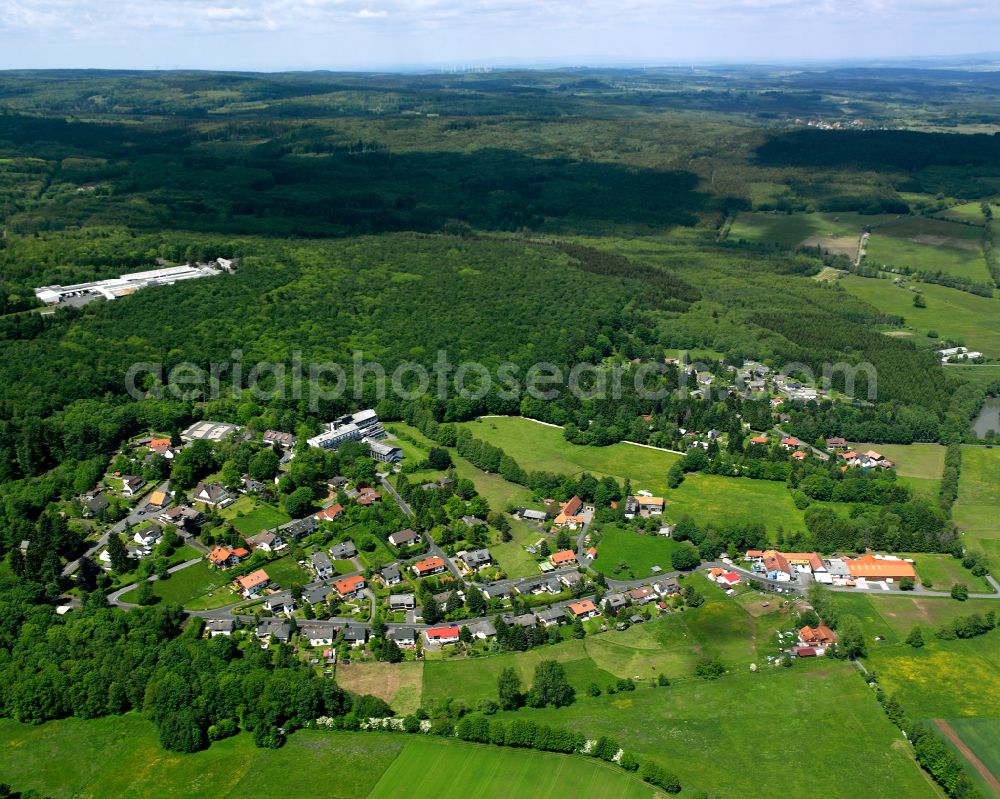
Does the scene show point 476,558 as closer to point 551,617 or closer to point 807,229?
point 551,617

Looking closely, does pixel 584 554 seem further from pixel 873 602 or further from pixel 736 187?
pixel 736 187

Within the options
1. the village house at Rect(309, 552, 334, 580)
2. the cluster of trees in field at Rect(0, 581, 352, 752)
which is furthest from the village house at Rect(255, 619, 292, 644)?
the village house at Rect(309, 552, 334, 580)

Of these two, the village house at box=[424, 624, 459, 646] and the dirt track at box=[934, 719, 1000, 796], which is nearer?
the dirt track at box=[934, 719, 1000, 796]

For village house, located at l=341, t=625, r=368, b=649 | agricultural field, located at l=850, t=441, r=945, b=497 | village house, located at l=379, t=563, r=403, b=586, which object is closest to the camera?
village house, located at l=341, t=625, r=368, b=649

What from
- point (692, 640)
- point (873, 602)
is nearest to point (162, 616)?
point (692, 640)

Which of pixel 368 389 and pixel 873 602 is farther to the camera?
pixel 368 389

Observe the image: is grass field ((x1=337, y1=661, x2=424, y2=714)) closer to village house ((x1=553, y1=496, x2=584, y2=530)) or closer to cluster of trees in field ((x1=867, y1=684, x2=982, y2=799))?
village house ((x1=553, y1=496, x2=584, y2=530))

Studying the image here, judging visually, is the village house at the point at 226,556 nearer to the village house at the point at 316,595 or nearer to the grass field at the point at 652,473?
the village house at the point at 316,595

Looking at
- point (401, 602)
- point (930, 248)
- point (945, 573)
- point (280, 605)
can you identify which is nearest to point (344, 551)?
point (280, 605)

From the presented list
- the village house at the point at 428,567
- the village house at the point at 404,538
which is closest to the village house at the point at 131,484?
the village house at the point at 404,538
